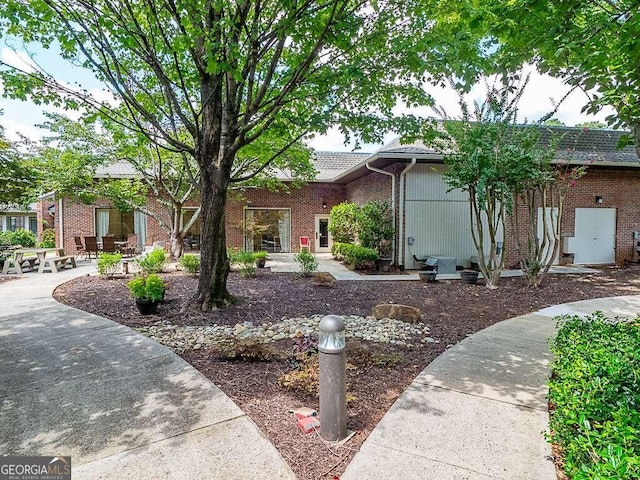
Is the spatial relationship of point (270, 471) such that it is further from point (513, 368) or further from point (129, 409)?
point (513, 368)

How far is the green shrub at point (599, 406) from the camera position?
64.6 inches

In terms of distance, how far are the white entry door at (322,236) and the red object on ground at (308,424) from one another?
15755mm

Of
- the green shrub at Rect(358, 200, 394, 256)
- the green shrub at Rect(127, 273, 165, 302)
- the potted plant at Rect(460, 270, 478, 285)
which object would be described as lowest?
the potted plant at Rect(460, 270, 478, 285)

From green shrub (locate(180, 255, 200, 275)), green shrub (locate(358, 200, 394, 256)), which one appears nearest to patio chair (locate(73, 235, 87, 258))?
green shrub (locate(180, 255, 200, 275))

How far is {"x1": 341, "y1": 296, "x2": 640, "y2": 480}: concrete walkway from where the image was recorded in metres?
2.34

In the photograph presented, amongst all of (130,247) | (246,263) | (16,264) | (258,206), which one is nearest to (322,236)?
(258,206)

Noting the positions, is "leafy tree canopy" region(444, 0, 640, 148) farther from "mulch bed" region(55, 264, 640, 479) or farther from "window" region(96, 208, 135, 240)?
"window" region(96, 208, 135, 240)

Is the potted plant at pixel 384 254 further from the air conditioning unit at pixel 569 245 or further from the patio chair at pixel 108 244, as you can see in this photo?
the patio chair at pixel 108 244

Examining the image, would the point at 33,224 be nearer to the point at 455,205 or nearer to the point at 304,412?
the point at 455,205

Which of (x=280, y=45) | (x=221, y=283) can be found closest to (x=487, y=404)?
(x=221, y=283)

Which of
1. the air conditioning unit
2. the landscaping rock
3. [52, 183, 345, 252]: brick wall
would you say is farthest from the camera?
[52, 183, 345, 252]: brick wall

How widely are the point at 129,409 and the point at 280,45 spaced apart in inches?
201

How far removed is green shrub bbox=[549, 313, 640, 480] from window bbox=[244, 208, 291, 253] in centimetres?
1542

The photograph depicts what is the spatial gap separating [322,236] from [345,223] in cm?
432
